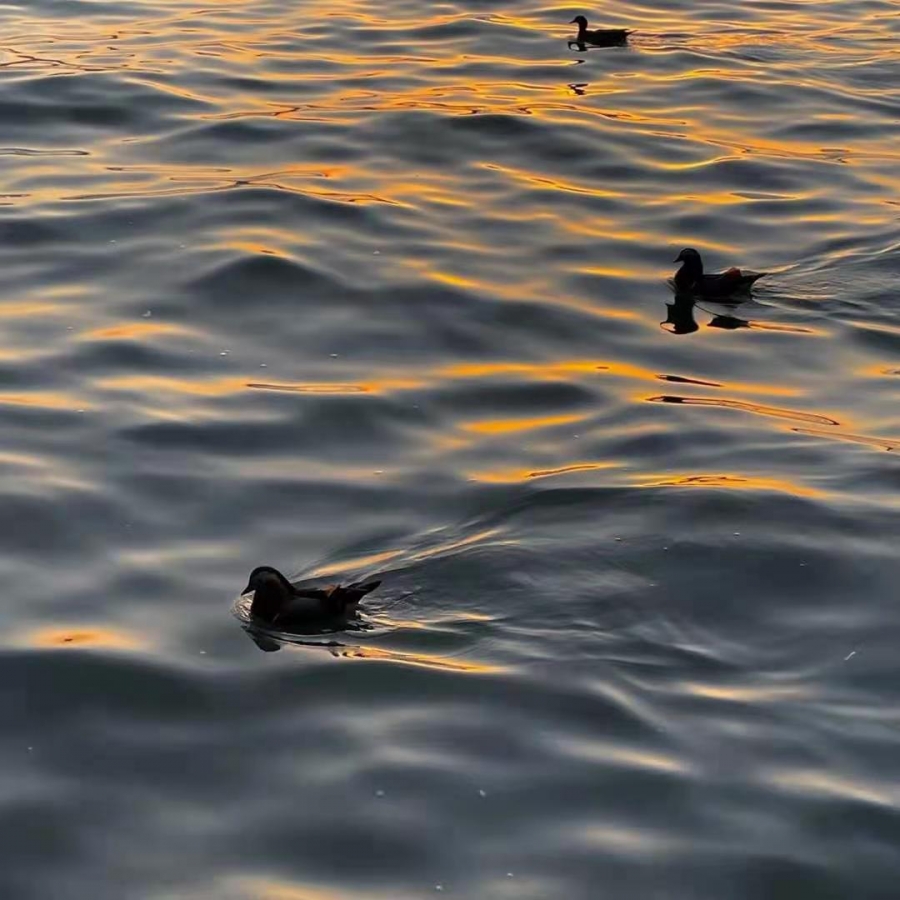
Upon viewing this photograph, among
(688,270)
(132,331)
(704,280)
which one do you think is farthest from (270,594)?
(688,270)

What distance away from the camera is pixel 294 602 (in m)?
9.64

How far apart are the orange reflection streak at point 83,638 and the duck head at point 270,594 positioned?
0.61m

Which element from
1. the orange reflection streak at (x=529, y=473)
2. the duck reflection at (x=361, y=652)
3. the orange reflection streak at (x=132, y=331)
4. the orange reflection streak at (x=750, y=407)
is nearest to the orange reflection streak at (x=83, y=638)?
the duck reflection at (x=361, y=652)

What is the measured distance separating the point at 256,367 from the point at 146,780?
18.1ft

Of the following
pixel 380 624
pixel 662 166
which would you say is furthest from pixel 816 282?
pixel 380 624

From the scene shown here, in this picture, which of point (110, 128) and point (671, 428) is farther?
point (110, 128)

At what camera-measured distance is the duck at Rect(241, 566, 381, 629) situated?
9.64 m

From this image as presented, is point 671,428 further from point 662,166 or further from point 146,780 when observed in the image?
point 662,166

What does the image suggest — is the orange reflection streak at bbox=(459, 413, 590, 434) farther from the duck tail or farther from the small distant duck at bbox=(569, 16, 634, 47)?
the small distant duck at bbox=(569, 16, 634, 47)

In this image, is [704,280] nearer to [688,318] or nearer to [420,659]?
[688,318]

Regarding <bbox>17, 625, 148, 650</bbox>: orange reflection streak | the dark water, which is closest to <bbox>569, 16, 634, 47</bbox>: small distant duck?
the dark water

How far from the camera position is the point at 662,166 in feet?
63.1

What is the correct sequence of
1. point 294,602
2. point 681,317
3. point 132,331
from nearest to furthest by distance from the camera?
point 294,602 → point 132,331 → point 681,317

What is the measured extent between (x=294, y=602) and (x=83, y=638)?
1092 millimetres
